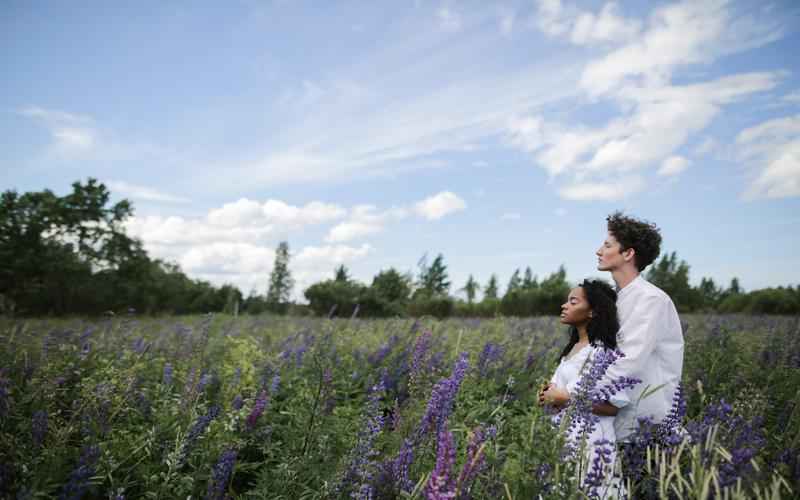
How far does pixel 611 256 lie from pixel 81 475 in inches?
141

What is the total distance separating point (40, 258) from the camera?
27.5 m

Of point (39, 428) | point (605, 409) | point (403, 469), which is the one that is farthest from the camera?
point (605, 409)

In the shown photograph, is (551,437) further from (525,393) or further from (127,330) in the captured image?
(127,330)

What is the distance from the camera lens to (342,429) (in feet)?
12.2

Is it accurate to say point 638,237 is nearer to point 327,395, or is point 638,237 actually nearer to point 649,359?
point 649,359

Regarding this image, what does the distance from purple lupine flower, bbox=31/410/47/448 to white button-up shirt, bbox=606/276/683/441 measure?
336 centimetres

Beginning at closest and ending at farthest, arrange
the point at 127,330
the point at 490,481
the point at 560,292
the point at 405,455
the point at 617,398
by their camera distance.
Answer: the point at 490,481 → the point at 405,455 → the point at 617,398 → the point at 127,330 → the point at 560,292

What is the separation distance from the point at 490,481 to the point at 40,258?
110ft

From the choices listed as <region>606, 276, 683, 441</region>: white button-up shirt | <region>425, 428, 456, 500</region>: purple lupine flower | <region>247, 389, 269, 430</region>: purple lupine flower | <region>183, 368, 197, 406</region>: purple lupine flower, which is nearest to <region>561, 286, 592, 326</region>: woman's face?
<region>606, 276, 683, 441</region>: white button-up shirt

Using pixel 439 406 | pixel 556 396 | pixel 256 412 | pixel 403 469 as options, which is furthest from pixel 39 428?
pixel 556 396

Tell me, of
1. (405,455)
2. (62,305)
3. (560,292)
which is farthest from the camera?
(62,305)

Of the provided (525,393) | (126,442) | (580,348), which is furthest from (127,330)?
(580,348)

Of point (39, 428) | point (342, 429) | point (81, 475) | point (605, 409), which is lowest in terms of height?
point (342, 429)

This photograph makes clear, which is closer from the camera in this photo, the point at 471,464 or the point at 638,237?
the point at 471,464
